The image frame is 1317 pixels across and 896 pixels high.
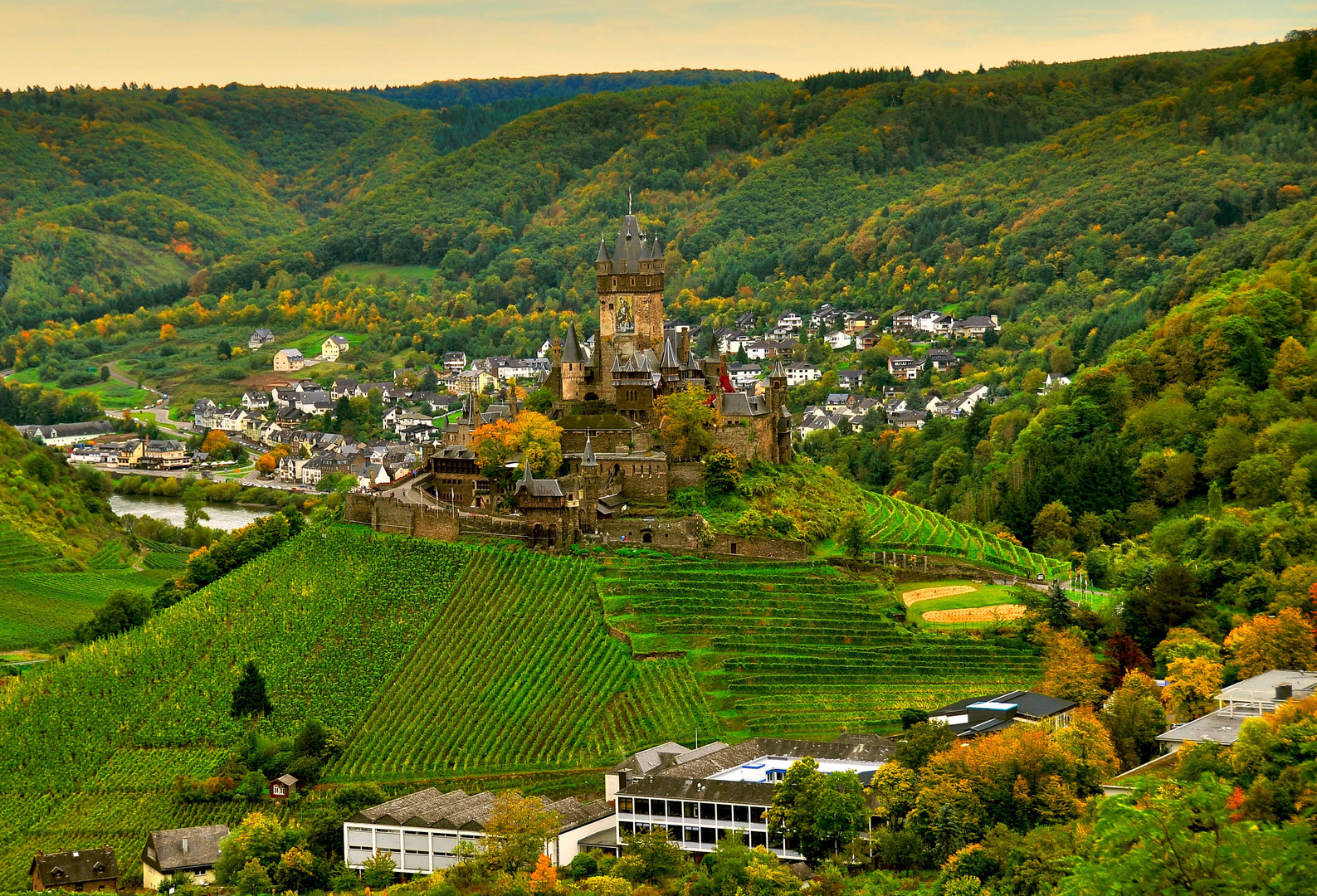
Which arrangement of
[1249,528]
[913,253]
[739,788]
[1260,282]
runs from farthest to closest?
[913,253], [1260,282], [1249,528], [739,788]

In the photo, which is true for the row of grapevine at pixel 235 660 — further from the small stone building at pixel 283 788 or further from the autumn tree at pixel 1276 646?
the autumn tree at pixel 1276 646

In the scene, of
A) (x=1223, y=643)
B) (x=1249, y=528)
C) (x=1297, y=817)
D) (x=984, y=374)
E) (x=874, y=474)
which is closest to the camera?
(x=1297, y=817)

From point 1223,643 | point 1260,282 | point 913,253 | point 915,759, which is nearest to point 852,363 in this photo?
point 913,253

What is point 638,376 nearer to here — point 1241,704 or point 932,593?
point 932,593

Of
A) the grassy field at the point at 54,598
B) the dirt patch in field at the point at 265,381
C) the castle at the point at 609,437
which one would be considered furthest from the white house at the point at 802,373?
the castle at the point at 609,437

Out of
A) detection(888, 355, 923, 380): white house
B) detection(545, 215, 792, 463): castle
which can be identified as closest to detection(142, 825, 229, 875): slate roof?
detection(545, 215, 792, 463): castle

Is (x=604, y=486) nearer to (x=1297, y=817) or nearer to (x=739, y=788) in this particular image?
(x=739, y=788)

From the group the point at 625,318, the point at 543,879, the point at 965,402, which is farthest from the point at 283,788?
the point at 965,402
